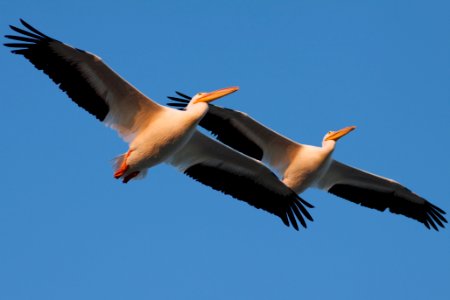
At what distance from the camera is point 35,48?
1595cm

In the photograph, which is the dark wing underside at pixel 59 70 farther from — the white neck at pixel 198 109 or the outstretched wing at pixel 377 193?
the outstretched wing at pixel 377 193

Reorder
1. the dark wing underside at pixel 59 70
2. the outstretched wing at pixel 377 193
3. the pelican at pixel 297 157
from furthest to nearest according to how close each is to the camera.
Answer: the outstretched wing at pixel 377 193
the pelican at pixel 297 157
the dark wing underside at pixel 59 70

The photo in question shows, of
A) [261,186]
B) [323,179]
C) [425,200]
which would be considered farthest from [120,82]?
[425,200]

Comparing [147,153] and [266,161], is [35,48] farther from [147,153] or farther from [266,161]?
[266,161]

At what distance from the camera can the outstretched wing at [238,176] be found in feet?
57.1

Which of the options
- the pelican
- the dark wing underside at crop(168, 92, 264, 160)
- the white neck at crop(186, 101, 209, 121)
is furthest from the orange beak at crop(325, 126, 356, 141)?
the white neck at crop(186, 101, 209, 121)

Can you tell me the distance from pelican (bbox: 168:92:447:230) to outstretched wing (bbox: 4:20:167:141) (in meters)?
2.40

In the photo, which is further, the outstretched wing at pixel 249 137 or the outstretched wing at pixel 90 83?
the outstretched wing at pixel 249 137

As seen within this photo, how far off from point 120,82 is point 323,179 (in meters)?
5.00

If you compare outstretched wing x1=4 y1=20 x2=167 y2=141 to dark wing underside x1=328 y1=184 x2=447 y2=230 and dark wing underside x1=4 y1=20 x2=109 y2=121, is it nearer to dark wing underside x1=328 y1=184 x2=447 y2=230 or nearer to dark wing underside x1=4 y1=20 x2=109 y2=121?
dark wing underside x1=4 y1=20 x2=109 y2=121

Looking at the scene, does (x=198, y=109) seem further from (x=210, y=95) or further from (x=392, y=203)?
(x=392, y=203)

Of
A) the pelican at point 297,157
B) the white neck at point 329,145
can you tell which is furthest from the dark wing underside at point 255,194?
the white neck at point 329,145

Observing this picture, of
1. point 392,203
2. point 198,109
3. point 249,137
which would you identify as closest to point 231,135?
point 249,137

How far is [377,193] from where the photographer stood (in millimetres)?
19969
